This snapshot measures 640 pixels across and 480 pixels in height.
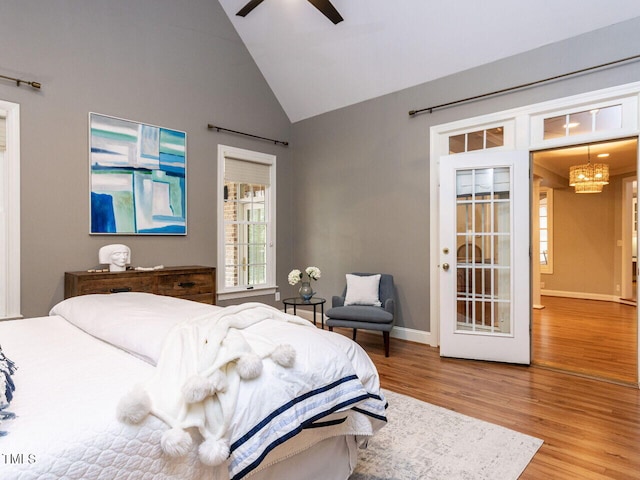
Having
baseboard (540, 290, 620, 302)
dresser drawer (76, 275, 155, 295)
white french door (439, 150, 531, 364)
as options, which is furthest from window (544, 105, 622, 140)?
baseboard (540, 290, 620, 302)

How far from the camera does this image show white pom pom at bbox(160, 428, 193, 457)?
1.04 meters

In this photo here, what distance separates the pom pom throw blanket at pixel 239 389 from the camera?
1.11m

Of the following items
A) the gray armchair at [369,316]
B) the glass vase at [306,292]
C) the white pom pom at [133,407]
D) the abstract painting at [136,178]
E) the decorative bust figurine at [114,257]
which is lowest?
the gray armchair at [369,316]

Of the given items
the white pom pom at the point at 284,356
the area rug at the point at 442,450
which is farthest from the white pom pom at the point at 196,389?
the area rug at the point at 442,450

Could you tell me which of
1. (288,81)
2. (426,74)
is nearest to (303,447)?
(426,74)

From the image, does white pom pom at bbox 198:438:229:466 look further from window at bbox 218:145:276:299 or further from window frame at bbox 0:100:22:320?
window at bbox 218:145:276:299

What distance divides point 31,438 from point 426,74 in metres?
4.48

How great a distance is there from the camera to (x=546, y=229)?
8.19 meters

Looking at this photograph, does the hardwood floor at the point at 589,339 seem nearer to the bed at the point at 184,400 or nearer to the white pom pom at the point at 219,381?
the bed at the point at 184,400

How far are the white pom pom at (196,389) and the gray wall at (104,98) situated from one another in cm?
321

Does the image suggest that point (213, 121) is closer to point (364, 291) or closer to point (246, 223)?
point (246, 223)

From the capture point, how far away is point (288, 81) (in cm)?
525

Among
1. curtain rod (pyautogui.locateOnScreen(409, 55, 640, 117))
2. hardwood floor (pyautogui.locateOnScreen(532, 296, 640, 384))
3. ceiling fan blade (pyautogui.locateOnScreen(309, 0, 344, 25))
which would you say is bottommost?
hardwood floor (pyautogui.locateOnScreen(532, 296, 640, 384))

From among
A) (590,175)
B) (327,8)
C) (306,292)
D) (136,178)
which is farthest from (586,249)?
(136,178)
